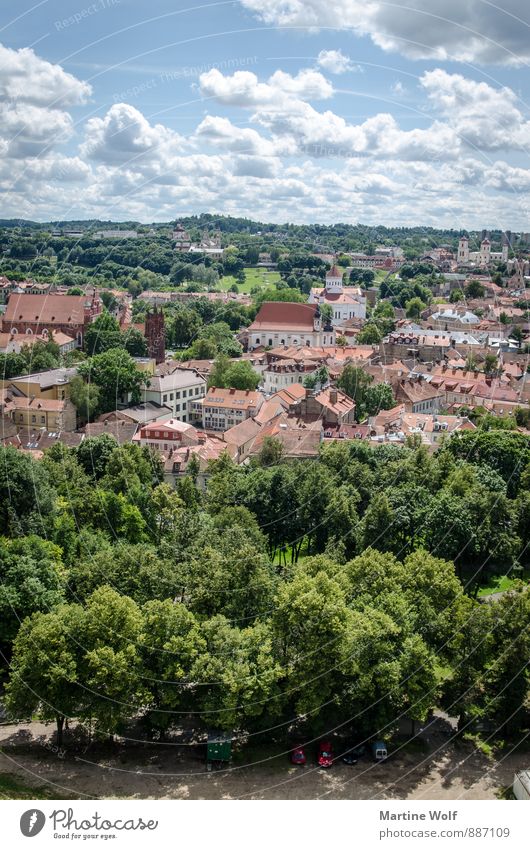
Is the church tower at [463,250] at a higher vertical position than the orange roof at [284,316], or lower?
higher

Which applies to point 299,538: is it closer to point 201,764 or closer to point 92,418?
point 201,764

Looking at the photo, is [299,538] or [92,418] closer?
[299,538]

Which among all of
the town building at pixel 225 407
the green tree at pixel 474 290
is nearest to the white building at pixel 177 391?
the town building at pixel 225 407

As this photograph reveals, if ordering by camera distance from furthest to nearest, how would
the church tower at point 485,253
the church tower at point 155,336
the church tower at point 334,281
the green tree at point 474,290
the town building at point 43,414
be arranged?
the church tower at point 485,253 < the green tree at point 474,290 < the church tower at point 334,281 < the church tower at point 155,336 < the town building at point 43,414

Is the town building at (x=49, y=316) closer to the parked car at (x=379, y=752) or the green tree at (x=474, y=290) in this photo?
the green tree at (x=474, y=290)
